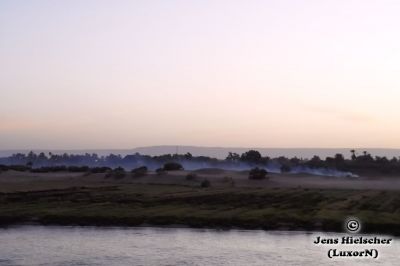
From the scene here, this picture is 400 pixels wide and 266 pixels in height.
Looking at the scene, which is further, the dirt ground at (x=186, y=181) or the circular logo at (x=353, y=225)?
the dirt ground at (x=186, y=181)

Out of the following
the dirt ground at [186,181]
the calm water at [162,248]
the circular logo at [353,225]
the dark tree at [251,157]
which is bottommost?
the calm water at [162,248]

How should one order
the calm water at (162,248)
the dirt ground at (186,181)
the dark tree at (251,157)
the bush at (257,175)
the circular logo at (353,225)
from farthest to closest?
1. the dark tree at (251,157)
2. the bush at (257,175)
3. the dirt ground at (186,181)
4. the circular logo at (353,225)
5. the calm water at (162,248)

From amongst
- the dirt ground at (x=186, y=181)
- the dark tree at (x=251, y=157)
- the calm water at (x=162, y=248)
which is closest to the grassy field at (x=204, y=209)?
the calm water at (x=162, y=248)

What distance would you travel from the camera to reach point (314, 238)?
41000mm

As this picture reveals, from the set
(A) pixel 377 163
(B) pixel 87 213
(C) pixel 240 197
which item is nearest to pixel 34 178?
(C) pixel 240 197

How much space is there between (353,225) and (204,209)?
543 inches

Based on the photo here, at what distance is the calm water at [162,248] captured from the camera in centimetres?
3341

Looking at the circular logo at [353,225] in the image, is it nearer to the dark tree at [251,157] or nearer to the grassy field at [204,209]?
the grassy field at [204,209]

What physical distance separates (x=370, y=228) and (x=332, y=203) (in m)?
16.5

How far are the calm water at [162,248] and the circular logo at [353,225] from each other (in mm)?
2094

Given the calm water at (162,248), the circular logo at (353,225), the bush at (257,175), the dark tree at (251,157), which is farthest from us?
the dark tree at (251,157)

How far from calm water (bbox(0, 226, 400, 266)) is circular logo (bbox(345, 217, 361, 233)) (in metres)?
2.09

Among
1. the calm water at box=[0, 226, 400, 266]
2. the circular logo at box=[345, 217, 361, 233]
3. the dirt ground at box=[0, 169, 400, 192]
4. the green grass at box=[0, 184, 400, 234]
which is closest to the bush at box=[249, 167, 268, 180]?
the dirt ground at box=[0, 169, 400, 192]

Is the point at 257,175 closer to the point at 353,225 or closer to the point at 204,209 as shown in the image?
the point at 204,209
